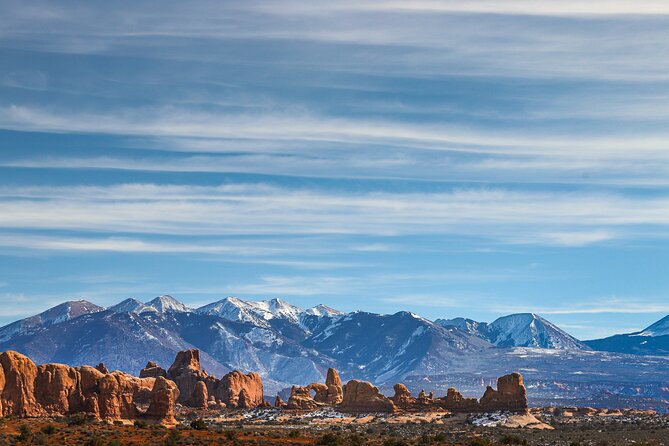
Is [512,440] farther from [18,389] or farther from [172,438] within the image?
[18,389]

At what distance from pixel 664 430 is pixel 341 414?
188ft

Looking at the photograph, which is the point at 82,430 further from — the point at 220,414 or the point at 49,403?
the point at 220,414

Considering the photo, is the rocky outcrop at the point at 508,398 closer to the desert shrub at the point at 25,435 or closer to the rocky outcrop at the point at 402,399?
the rocky outcrop at the point at 402,399

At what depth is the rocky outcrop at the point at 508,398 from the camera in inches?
7023

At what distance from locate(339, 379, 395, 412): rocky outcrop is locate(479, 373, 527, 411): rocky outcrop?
17.6 meters

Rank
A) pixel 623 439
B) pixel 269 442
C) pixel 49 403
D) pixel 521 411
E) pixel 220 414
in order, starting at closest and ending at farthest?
pixel 269 442
pixel 623 439
pixel 49 403
pixel 521 411
pixel 220 414

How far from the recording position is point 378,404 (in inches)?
7475

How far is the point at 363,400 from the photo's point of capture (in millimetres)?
190875

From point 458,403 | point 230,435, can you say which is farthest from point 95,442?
point 458,403

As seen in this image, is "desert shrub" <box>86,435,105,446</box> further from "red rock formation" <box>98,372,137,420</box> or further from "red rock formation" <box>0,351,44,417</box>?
"red rock formation" <box>98,372,137,420</box>

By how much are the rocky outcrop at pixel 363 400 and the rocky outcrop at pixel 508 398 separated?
17617mm

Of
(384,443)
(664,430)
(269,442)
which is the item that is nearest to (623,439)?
(664,430)

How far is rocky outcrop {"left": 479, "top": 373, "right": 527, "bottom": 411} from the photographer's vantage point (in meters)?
178

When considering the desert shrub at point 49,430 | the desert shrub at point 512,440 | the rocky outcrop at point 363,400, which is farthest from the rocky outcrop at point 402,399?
the desert shrub at point 49,430
